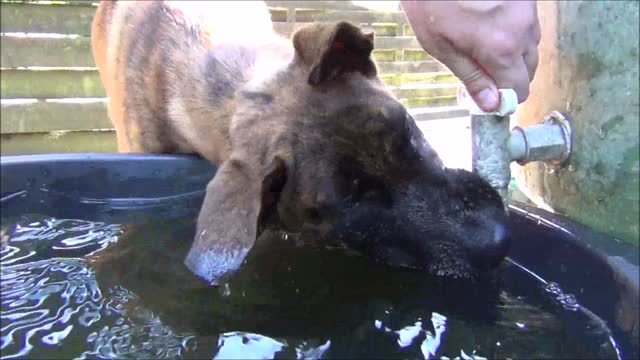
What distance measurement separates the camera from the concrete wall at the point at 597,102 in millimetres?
2119

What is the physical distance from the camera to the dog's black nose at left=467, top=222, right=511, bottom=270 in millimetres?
2285

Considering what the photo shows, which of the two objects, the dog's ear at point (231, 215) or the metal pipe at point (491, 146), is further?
the metal pipe at point (491, 146)

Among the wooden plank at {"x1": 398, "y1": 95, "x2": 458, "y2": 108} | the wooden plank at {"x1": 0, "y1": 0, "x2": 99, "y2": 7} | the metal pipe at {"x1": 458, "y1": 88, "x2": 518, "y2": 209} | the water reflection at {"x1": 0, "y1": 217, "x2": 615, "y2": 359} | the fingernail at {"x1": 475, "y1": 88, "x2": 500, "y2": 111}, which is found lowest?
the wooden plank at {"x1": 398, "y1": 95, "x2": 458, "y2": 108}

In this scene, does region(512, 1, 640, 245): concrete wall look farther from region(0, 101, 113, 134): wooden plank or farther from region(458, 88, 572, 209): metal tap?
region(0, 101, 113, 134): wooden plank

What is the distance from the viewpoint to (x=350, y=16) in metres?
9.07

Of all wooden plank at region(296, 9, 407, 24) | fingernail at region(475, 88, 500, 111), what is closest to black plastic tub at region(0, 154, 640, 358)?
fingernail at region(475, 88, 500, 111)

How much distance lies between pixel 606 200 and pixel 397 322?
73 centimetres

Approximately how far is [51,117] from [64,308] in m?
4.60

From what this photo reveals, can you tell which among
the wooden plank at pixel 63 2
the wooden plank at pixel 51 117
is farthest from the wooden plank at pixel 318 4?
the wooden plank at pixel 51 117

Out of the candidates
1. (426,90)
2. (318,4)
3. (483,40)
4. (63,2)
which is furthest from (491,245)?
(426,90)

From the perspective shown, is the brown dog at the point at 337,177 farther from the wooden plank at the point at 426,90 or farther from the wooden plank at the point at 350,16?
the wooden plank at the point at 426,90

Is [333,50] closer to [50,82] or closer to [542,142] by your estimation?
[542,142]

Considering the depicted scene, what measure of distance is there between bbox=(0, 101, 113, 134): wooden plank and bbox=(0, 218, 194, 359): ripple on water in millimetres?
3807

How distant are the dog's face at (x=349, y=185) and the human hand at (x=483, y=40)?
0.29 meters
